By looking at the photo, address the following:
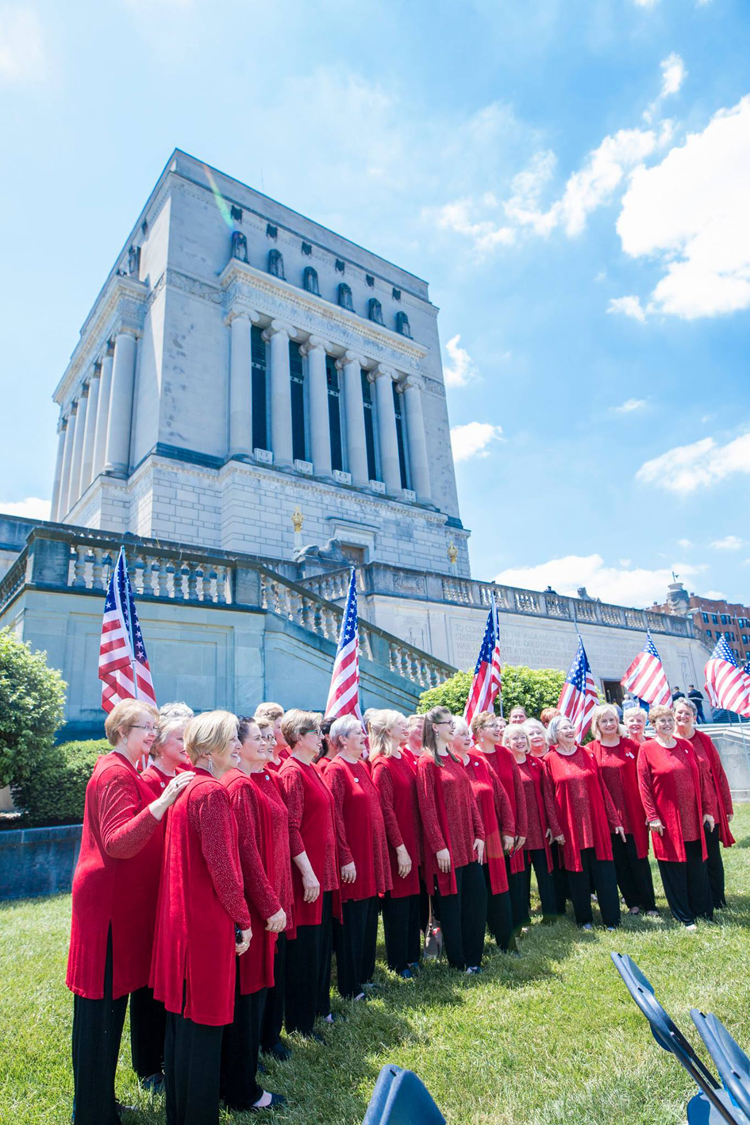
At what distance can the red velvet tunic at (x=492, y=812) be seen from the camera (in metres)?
6.55

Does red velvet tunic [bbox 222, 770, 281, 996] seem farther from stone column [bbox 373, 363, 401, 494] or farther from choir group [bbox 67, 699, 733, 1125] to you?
stone column [bbox 373, 363, 401, 494]

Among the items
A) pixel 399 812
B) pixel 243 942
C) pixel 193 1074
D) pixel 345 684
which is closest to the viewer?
pixel 193 1074

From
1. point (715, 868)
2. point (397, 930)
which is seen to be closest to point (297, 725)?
point (397, 930)

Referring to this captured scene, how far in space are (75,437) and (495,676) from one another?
35585 mm

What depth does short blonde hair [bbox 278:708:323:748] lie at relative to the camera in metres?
5.30

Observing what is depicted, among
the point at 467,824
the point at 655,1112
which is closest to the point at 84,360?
the point at 467,824

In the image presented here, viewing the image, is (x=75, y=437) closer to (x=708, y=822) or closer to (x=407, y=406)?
(x=407, y=406)

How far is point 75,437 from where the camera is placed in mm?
39125

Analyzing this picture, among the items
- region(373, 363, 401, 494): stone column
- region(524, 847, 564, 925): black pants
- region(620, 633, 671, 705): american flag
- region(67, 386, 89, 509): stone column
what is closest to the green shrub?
region(524, 847, 564, 925): black pants

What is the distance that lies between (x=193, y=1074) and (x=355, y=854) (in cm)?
244

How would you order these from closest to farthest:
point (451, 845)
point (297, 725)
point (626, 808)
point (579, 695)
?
1. point (297, 725)
2. point (451, 845)
3. point (626, 808)
4. point (579, 695)

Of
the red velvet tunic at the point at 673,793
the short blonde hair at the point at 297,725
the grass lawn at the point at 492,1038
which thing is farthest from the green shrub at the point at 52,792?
the red velvet tunic at the point at 673,793

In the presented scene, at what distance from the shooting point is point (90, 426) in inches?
1462

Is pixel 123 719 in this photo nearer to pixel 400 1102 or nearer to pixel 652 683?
pixel 400 1102
